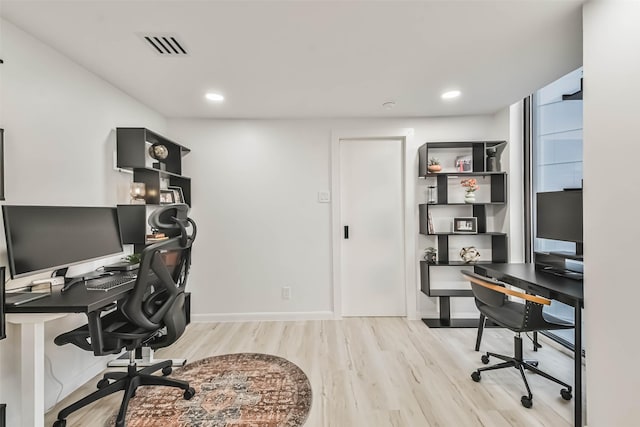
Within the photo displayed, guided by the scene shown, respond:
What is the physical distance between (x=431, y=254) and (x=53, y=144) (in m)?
3.64

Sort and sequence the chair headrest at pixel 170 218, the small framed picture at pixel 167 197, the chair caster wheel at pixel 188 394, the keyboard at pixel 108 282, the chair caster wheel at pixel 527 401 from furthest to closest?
the small framed picture at pixel 167 197
the chair headrest at pixel 170 218
the chair caster wheel at pixel 188 394
the chair caster wheel at pixel 527 401
the keyboard at pixel 108 282

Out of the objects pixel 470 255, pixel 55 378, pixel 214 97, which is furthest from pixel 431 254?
pixel 55 378

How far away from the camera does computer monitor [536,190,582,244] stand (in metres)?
2.13

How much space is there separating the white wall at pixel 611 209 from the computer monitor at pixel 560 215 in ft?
1.93

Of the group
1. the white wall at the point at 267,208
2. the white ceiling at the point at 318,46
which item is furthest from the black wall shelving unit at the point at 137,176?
the white wall at the point at 267,208

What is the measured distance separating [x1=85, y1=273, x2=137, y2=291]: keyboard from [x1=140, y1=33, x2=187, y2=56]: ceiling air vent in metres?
1.59

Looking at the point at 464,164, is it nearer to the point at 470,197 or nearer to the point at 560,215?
the point at 470,197

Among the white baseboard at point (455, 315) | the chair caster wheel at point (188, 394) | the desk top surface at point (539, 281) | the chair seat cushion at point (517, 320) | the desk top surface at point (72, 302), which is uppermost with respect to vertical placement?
the desk top surface at point (72, 302)

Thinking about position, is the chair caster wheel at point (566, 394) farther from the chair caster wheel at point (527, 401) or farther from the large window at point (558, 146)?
the large window at point (558, 146)

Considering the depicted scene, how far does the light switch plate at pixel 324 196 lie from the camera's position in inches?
141

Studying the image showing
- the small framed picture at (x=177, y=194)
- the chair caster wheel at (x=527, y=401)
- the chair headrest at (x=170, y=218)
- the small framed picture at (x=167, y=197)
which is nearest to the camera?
the chair caster wheel at (x=527, y=401)

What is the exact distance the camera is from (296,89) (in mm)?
2697

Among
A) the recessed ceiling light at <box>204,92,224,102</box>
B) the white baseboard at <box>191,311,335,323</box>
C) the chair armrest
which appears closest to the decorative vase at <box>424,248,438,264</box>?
the chair armrest

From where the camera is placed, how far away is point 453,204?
11.0 feet
